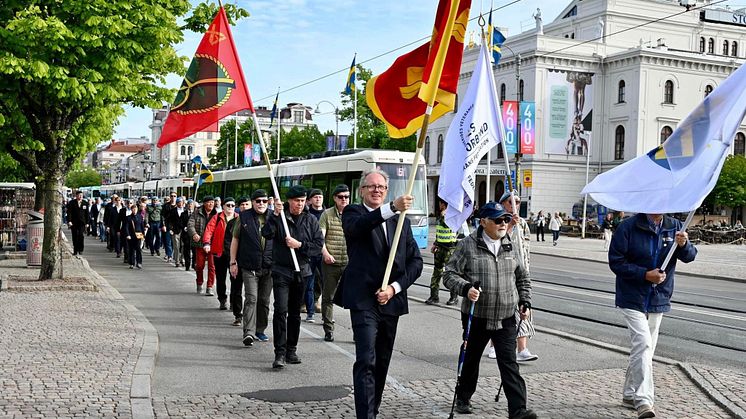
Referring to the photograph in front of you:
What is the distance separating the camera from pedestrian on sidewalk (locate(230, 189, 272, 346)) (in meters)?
9.97

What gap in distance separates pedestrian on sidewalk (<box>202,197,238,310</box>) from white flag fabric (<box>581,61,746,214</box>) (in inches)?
278

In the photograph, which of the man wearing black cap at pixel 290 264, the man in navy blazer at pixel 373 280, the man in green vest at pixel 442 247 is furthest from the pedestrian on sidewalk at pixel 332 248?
the man in navy blazer at pixel 373 280

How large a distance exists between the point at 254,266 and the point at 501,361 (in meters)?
4.48

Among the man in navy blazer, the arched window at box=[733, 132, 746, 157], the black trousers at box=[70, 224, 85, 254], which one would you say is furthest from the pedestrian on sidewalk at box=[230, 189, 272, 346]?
the arched window at box=[733, 132, 746, 157]

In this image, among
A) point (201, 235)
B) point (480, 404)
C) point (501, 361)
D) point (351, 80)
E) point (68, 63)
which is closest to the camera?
point (501, 361)

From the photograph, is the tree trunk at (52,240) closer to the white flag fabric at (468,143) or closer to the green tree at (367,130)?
the white flag fabric at (468,143)

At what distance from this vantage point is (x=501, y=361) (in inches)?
255

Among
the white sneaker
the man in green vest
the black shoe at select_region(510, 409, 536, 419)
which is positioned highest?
the man in green vest

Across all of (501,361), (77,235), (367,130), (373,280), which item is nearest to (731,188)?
(367,130)

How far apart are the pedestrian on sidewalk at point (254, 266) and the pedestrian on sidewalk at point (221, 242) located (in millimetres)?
1992

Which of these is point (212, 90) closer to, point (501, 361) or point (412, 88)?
point (412, 88)

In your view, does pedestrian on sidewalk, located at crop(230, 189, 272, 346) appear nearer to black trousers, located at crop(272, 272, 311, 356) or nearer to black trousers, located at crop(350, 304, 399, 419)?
black trousers, located at crop(272, 272, 311, 356)

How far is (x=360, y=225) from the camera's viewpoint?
236 inches

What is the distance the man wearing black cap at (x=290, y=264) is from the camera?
28.5ft
